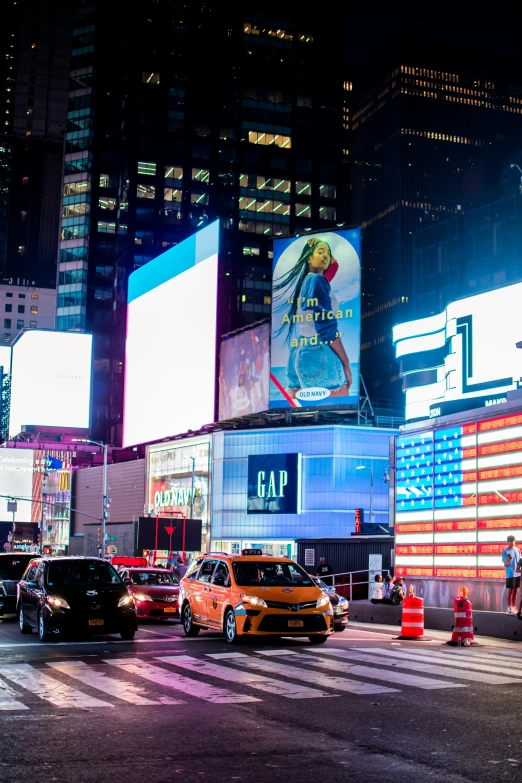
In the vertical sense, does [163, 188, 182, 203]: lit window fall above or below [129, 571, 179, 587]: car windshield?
above

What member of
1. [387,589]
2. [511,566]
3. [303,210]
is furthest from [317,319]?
[303,210]

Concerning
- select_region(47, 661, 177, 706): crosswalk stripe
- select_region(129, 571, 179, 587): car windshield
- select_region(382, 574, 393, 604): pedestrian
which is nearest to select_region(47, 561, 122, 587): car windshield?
select_region(47, 661, 177, 706): crosswalk stripe

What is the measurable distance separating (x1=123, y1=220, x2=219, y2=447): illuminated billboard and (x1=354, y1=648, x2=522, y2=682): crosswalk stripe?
60.6 m

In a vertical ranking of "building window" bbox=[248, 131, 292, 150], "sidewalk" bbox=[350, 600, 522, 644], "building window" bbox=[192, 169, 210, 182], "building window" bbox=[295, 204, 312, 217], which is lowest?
"sidewalk" bbox=[350, 600, 522, 644]

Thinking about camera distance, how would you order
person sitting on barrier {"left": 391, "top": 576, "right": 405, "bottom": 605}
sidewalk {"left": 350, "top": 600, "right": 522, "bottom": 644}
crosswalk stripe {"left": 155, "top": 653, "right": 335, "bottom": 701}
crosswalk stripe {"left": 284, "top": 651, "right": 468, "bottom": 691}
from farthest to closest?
person sitting on barrier {"left": 391, "top": 576, "right": 405, "bottom": 605} → sidewalk {"left": 350, "top": 600, "right": 522, "bottom": 644} → crosswalk stripe {"left": 284, "top": 651, "right": 468, "bottom": 691} → crosswalk stripe {"left": 155, "top": 653, "right": 335, "bottom": 701}

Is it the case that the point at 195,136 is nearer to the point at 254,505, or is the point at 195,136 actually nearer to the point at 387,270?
the point at 387,270

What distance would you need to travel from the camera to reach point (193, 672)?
1441cm

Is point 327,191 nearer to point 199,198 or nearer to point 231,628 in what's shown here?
point 199,198

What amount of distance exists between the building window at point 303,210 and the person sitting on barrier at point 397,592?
391ft

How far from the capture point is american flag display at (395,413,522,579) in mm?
25453

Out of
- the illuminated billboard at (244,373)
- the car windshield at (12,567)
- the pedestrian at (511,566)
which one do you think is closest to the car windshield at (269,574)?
the pedestrian at (511,566)

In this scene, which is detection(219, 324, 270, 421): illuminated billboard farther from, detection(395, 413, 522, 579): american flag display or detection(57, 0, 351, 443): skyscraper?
detection(57, 0, 351, 443): skyscraper

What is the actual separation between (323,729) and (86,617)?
1046 cm

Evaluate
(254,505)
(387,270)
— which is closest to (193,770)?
(254,505)
